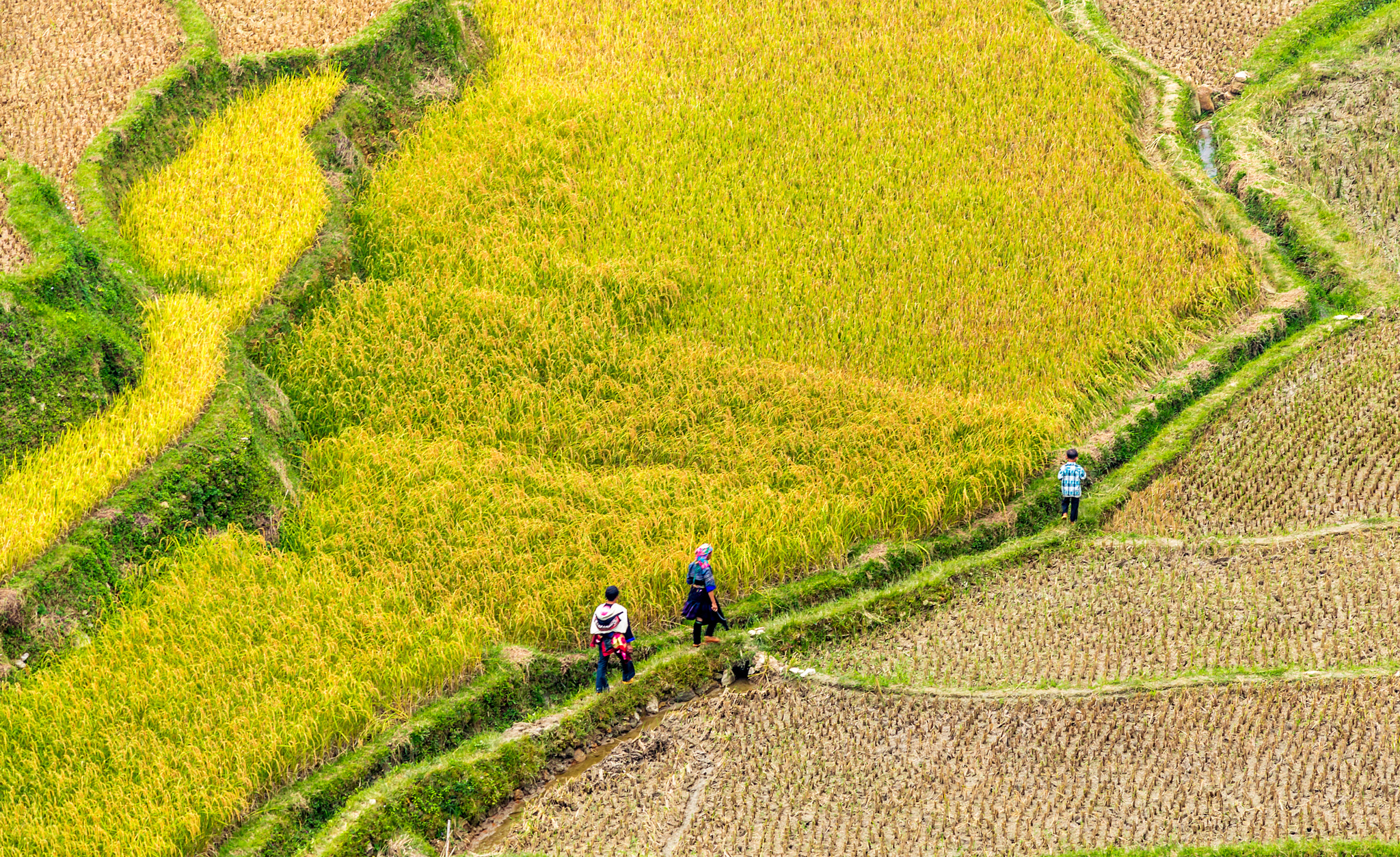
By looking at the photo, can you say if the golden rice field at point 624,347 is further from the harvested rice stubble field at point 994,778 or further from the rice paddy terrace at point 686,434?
the harvested rice stubble field at point 994,778

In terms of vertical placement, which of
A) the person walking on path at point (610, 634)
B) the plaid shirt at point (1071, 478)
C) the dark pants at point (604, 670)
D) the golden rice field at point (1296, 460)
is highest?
the person walking on path at point (610, 634)

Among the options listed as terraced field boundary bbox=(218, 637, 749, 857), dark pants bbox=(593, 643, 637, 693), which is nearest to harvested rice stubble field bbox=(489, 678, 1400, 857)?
terraced field boundary bbox=(218, 637, 749, 857)

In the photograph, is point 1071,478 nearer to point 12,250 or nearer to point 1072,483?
point 1072,483

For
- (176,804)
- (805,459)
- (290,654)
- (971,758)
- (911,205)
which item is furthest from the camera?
(911,205)

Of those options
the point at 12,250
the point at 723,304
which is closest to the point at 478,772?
the point at 723,304

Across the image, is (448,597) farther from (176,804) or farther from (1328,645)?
(1328,645)

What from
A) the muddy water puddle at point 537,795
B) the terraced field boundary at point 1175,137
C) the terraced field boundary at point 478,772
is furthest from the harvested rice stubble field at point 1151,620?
the terraced field boundary at point 1175,137

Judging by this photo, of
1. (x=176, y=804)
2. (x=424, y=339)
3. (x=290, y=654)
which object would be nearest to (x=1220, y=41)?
(x=424, y=339)
